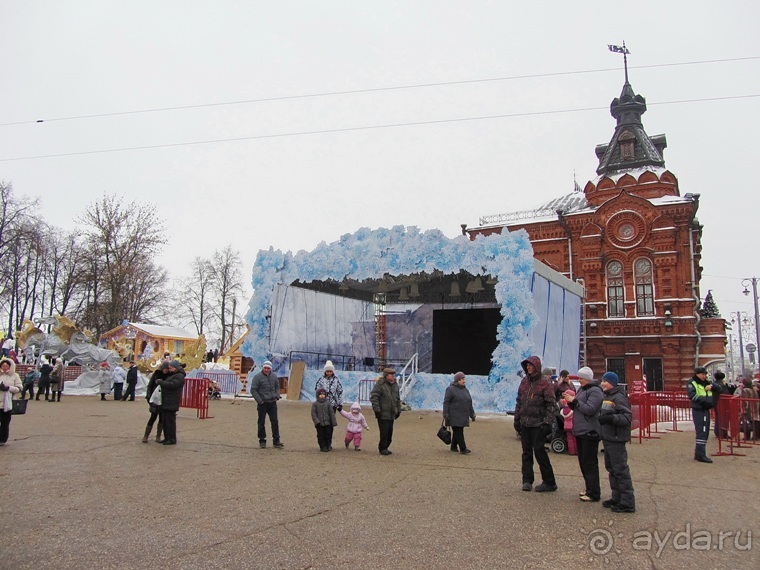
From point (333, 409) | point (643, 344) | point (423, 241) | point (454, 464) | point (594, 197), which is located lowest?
point (454, 464)

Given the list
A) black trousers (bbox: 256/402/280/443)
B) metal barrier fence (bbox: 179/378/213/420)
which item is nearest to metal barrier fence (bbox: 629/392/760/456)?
black trousers (bbox: 256/402/280/443)

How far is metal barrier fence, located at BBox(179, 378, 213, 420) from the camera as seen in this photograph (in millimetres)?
14961

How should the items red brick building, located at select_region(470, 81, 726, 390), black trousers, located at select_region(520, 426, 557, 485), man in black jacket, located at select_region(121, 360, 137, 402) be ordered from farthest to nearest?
red brick building, located at select_region(470, 81, 726, 390), man in black jacket, located at select_region(121, 360, 137, 402), black trousers, located at select_region(520, 426, 557, 485)

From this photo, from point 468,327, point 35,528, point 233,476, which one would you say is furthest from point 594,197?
point 35,528

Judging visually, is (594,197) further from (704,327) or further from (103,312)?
(103,312)

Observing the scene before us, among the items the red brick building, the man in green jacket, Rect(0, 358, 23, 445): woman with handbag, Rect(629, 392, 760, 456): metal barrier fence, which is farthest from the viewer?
the red brick building

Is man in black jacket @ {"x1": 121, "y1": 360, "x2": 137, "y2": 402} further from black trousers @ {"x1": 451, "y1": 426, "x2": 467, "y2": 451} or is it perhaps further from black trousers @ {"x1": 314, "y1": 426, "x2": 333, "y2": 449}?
black trousers @ {"x1": 451, "y1": 426, "x2": 467, "y2": 451}

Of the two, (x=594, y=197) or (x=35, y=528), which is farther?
(x=594, y=197)

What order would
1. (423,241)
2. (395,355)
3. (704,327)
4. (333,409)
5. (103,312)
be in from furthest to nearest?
(103,312) → (704,327) → (395,355) → (423,241) → (333,409)

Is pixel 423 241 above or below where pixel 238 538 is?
above

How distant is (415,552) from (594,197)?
104 feet

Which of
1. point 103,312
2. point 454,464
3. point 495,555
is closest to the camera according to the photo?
point 495,555

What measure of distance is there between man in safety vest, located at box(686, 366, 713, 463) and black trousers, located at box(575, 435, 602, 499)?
4443 millimetres

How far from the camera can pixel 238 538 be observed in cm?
472
